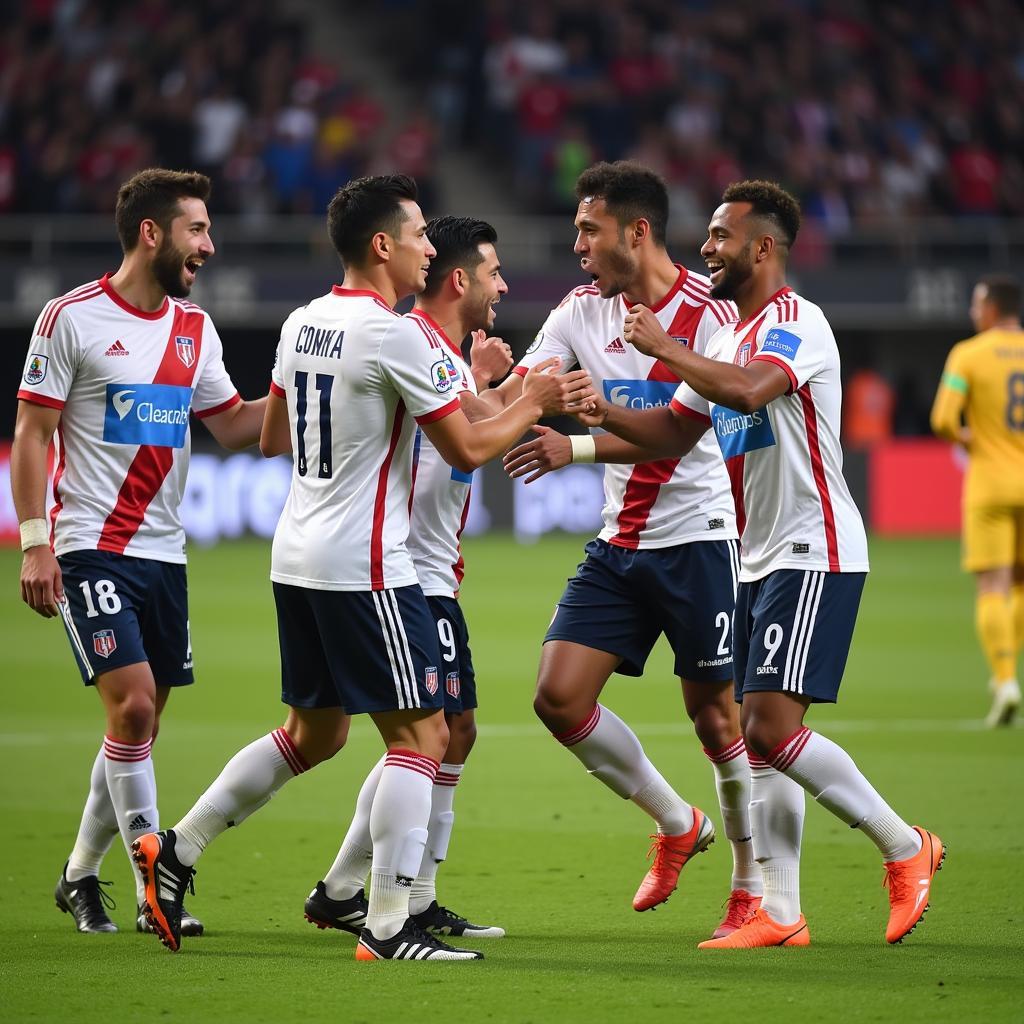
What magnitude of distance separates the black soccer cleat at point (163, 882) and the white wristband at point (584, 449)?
1735mm

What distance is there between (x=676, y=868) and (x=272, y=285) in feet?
55.9

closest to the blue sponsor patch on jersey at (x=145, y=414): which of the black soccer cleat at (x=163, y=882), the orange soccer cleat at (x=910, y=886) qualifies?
the black soccer cleat at (x=163, y=882)

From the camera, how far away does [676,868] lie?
5.71 m

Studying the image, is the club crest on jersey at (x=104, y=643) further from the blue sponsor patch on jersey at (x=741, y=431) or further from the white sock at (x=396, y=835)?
the blue sponsor patch on jersey at (x=741, y=431)

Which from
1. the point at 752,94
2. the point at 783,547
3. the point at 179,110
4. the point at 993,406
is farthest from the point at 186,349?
the point at 752,94

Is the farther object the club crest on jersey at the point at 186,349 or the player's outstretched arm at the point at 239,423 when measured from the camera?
the player's outstretched arm at the point at 239,423

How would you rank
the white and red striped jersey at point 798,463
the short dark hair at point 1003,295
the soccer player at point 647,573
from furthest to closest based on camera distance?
the short dark hair at point 1003,295, the soccer player at point 647,573, the white and red striped jersey at point 798,463

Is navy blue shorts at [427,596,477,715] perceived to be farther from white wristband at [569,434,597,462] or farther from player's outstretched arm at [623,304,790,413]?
player's outstretched arm at [623,304,790,413]

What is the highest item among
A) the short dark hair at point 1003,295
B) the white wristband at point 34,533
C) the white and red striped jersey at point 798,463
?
the short dark hair at point 1003,295

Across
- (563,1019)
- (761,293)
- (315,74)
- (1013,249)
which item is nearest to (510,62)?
(315,74)

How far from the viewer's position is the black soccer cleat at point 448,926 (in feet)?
17.2

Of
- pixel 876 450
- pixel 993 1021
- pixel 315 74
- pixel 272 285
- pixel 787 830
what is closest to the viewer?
pixel 993 1021

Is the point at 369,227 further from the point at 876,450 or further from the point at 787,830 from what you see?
the point at 876,450

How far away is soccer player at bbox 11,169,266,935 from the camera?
542 cm
